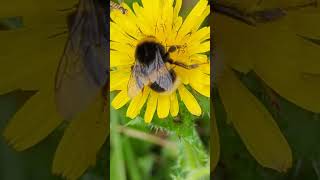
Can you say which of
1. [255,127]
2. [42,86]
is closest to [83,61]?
[42,86]

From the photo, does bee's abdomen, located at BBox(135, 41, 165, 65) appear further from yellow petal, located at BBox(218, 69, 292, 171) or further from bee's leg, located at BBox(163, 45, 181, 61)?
yellow petal, located at BBox(218, 69, 292, 171)

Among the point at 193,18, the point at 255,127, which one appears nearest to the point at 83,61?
the point at 193,18

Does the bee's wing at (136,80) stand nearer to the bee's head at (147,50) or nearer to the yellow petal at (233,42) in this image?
the bee's head at (147,50)

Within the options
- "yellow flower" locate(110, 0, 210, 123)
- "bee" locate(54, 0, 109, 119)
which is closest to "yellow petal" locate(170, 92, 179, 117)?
"yellow flower" locate(110, 0, 210, 123)

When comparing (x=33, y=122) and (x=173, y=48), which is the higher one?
(x=173, y=48)

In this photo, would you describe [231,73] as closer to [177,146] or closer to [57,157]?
[177,146]

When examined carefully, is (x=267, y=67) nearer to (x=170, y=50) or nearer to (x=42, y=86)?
(x=170, y=50)
